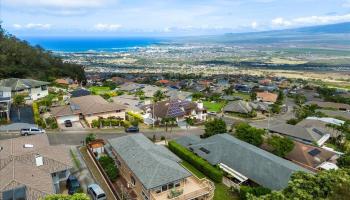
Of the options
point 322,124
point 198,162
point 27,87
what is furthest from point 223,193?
point 27,87

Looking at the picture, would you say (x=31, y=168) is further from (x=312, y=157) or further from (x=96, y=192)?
(x=312, y=157)

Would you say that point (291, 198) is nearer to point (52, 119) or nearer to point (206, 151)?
point (206, 151)

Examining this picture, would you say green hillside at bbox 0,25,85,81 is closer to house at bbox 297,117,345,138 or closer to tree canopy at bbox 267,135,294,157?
tree canopy at bbox 267,135,294,157

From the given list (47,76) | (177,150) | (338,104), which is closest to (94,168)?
(177,150)

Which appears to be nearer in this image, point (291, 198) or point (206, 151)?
point (291, 198)

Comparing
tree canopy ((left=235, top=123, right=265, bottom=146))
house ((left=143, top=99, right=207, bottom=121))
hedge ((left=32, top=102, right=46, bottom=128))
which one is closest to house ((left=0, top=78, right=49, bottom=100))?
hedge ((left=32, top=102, right=46, bottom=128))

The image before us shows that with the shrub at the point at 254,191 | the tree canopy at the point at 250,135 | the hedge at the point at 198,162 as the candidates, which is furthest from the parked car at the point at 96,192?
the tree canopy at the point at 250,135

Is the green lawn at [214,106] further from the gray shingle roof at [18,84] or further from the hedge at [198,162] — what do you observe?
the gray shingle roof at [18,84]
